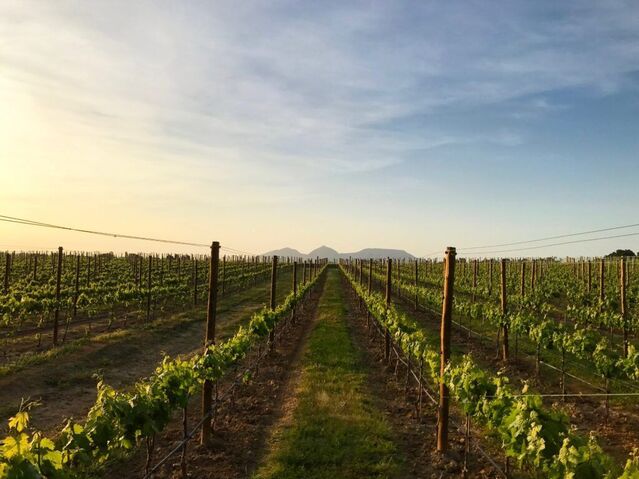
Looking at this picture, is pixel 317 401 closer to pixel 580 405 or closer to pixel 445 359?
pixel 445 359

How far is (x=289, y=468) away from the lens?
8398 millimetres

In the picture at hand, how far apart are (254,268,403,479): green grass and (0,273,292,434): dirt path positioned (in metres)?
3.26

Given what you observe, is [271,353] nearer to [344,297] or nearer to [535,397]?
[535,397]

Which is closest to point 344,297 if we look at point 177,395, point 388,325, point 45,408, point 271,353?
point 271,353

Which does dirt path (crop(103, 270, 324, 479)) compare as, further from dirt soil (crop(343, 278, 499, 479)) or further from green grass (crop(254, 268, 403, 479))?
dirt soil (crop(343, 278, 499, 479))

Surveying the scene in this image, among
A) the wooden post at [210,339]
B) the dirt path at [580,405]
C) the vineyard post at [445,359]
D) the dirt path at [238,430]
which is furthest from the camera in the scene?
the dirt path at [580,405]

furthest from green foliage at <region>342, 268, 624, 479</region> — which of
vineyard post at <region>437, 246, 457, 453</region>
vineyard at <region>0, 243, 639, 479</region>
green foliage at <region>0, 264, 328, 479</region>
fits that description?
green foliage at <region>0, 264, 328, 479</region>

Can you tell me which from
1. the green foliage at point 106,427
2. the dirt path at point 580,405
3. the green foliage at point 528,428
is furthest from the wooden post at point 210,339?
the dirt path at point 580,405

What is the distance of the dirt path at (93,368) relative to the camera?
11835 mm

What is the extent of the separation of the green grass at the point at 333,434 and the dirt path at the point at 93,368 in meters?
3.26

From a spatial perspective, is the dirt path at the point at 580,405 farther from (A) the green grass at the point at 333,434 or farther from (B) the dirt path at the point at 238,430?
(B) the dirt path at the point at 238,430

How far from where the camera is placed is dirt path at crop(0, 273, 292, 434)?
11.8 m

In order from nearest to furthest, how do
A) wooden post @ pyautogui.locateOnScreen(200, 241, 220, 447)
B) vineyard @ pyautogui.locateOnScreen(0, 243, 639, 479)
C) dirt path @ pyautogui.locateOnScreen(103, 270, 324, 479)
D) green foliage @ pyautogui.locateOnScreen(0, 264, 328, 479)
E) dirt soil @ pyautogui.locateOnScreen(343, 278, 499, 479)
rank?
green foliage @ pyautogui.locateOnScreen(0, 264, 328, 479), vineyard @ pyautogui.locateOnScreen(0, 243, 639, 479), dirt path @ pyautogui.locateOnScreen(103, 270, 324, 479), dirt soil @ pyautogui.locateOnScreen(343, 278, 499, 479), wooden post @ pyautogui.locateOnScreen(200, 241, 220, 447)

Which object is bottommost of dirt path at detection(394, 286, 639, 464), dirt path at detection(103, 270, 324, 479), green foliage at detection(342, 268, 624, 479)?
dirt path at detection(103, 270, 324, 479)
